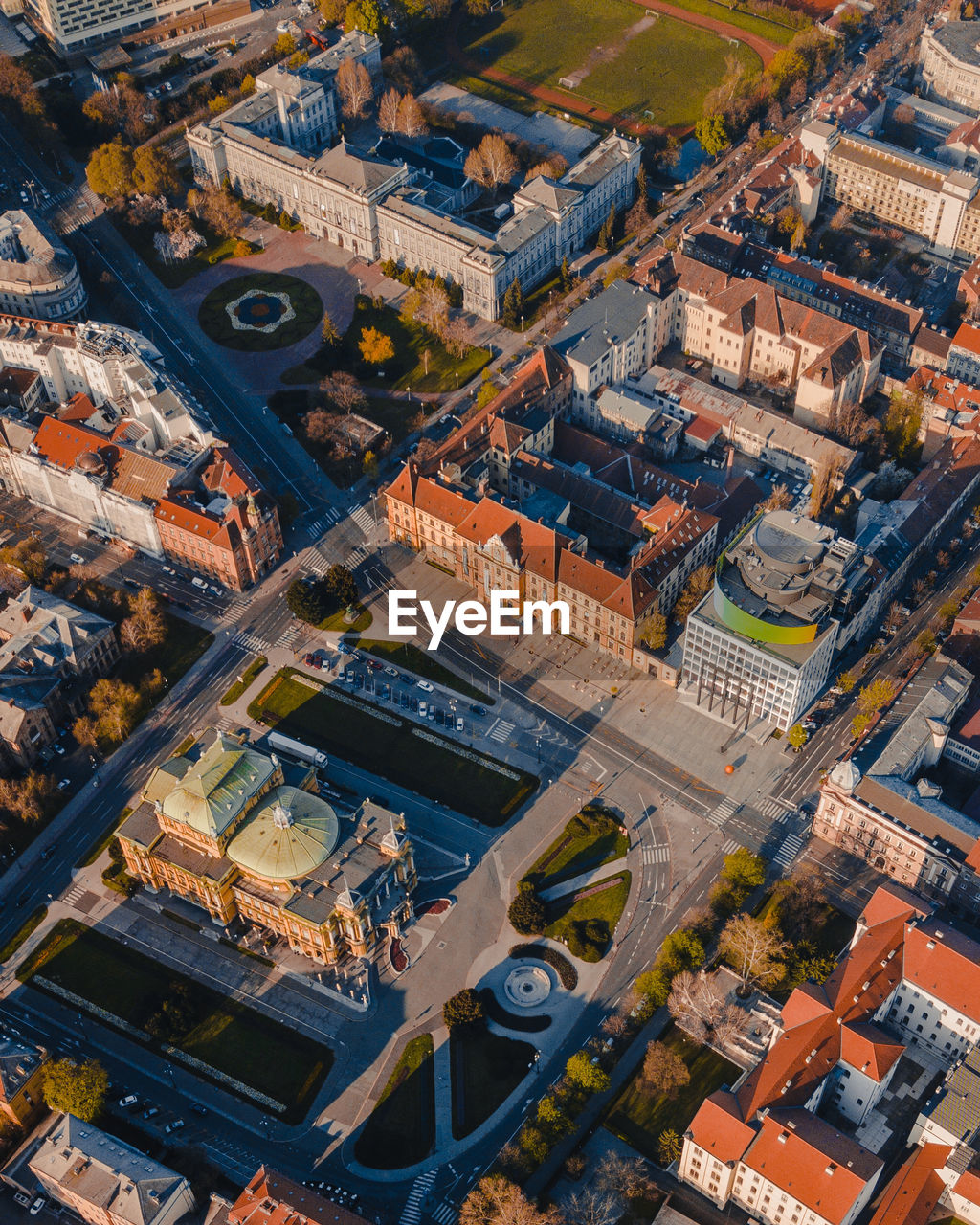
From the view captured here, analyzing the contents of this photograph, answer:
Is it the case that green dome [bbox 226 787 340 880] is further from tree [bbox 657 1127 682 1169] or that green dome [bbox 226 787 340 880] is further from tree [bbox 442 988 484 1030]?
tree [bbox 657 1127 682 1169]

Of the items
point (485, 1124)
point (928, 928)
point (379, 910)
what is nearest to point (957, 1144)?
point (928, 928)

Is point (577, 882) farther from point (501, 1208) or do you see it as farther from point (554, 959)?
point (501, 1208)

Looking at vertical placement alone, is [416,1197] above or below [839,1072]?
below

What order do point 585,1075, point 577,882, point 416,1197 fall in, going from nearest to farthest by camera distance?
point 416,1197 < point 585,1075 < point 577,882

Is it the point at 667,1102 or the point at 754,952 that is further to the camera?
the point at 754,952

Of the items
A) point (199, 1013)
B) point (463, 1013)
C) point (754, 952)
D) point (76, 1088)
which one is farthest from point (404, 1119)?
point (754, 952)

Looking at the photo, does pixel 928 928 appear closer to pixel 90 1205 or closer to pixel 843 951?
pixel 843 951

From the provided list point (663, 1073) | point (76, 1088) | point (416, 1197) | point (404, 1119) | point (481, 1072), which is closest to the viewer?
point (416, 1197)

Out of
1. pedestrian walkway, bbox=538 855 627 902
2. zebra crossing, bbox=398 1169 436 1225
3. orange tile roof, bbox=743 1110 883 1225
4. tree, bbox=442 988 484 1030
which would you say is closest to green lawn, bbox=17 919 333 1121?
tree, bbox=442 988 484 1030
